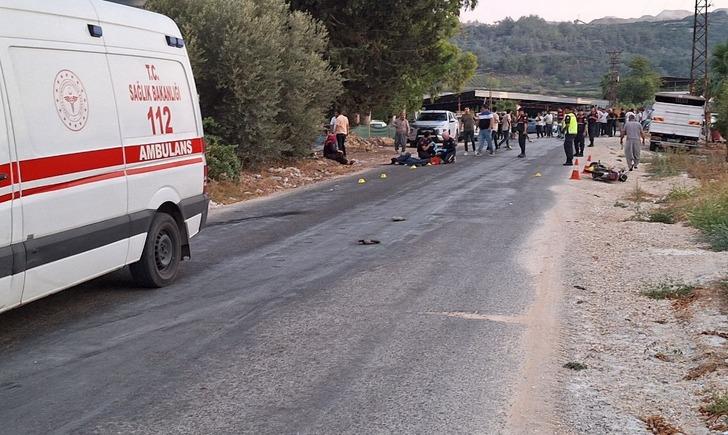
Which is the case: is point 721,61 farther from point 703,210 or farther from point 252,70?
point 703,210

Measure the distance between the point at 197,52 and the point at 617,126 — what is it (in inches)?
1429

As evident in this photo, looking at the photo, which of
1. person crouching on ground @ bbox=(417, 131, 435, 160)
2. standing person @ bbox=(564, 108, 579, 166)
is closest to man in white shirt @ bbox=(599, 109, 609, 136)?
standing person @ bbox=(564, 108, 579, 166)

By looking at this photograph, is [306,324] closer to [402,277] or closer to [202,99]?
[402,277]

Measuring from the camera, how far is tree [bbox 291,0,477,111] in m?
29.1

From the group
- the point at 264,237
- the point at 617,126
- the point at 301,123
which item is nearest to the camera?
the point at 264,237

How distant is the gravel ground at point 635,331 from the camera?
5211 mm

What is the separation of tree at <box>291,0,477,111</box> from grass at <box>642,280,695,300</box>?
68.2 feet

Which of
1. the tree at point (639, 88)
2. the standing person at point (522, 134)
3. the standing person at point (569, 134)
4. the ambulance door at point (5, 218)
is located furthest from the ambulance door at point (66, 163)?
the tree at point (639, 88)

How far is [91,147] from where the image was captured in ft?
22.0

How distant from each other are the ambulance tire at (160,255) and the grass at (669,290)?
4.87m

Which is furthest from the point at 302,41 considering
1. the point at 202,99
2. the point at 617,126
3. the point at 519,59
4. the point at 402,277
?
the point at 519,59

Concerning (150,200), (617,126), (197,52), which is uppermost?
(197,52)

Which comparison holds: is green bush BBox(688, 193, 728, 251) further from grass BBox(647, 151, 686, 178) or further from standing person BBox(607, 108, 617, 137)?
standing person BBox(607, 108, 617, 137)

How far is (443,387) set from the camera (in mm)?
5438
